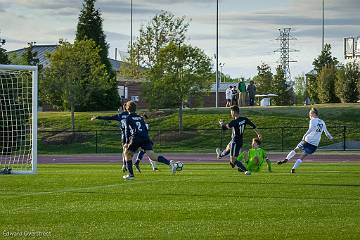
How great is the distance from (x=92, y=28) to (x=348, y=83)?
21058 mm

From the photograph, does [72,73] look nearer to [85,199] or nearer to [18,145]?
[18,145]

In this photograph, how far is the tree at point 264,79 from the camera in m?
90.6

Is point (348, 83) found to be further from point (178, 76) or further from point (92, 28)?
point (92, 28)

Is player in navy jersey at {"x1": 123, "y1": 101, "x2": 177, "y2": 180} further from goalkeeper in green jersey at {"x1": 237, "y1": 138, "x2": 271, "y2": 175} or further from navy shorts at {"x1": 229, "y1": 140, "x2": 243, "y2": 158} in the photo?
goalkeeper in green jersey at {"x1": 237, "y1": 138, "x2": 271, "y2": 175}

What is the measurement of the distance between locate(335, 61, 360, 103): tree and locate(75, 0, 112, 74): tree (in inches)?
715

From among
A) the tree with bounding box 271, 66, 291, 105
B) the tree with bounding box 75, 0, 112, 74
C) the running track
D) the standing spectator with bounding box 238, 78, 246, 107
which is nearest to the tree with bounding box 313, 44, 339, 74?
the tree with bounding box 271, 66, 291, 105

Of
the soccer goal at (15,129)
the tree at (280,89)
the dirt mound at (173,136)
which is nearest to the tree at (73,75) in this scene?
the dirt mound at (173,136)

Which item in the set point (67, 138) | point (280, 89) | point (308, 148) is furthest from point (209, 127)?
point (308, 148)

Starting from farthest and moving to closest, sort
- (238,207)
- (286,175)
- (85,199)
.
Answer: (286,175) → (85,199) → (238,207)

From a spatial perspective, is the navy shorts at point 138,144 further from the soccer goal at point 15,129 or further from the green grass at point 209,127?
the green grass at point 209,127

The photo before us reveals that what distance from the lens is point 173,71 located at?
53750 millimetres

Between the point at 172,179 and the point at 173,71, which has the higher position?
the point at 173,71

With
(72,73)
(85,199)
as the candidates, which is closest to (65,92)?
(72,73)

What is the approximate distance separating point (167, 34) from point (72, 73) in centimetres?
1544
